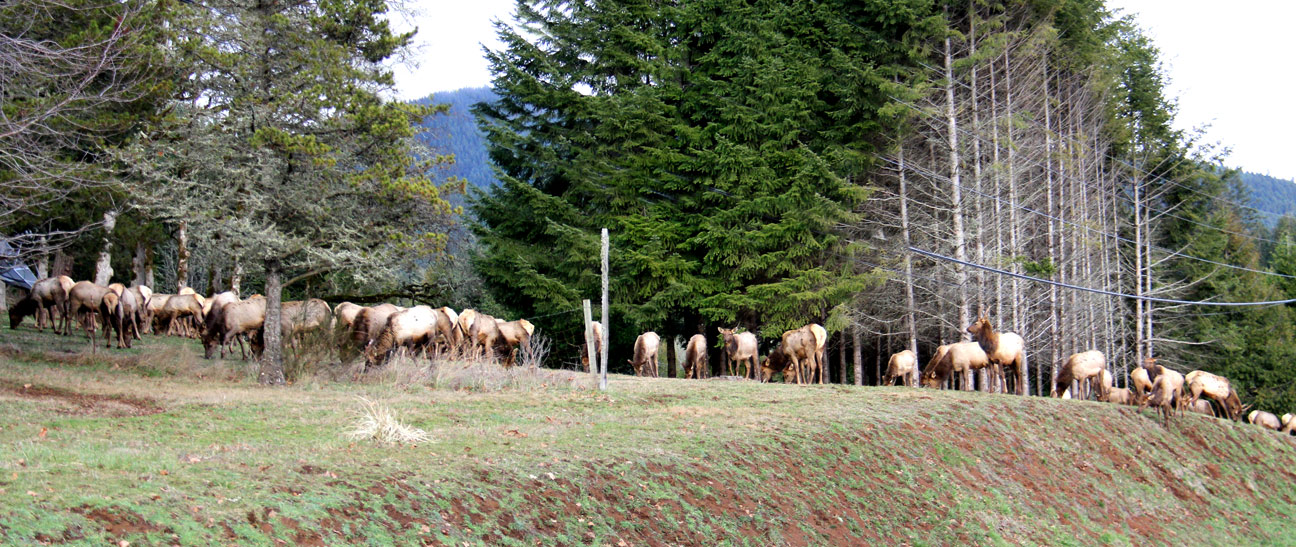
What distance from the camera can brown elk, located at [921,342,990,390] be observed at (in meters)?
25.4

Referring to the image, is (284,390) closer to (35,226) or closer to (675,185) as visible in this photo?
(35,226)

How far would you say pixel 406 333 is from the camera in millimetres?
24000

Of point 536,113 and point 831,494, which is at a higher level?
point 536,113

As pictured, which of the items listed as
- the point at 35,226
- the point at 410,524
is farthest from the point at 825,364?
the point at 410,524

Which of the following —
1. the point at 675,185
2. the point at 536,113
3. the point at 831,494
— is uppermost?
the point at 536,113

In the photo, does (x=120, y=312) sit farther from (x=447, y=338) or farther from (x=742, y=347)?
(x=742, y=347)

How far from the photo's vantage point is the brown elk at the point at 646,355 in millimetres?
28906

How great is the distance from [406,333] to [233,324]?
14.0ft

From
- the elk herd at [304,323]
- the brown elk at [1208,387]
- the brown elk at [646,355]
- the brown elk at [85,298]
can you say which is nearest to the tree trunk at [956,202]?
the brown elk at [1208,387]

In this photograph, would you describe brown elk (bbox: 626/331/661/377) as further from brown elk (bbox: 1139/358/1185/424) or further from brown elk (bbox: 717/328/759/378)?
brown elk (bbox: 1139/358/1185/424)

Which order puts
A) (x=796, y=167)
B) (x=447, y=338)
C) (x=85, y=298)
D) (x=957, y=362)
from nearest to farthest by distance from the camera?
(x=957, y=362)
(x=447, y=338)
(x=85, y=298)
(x=796, y=167)

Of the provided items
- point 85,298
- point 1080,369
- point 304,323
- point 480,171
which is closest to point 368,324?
point 304,323

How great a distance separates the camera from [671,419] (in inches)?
610

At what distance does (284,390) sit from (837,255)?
796 inches
